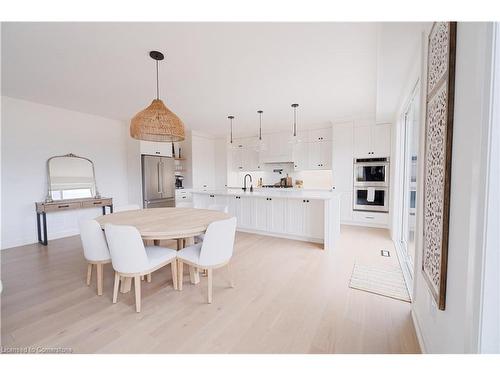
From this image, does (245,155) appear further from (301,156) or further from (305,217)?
(305,217)

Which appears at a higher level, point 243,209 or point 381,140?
point 381,140

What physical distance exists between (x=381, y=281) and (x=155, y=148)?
16.5 ft

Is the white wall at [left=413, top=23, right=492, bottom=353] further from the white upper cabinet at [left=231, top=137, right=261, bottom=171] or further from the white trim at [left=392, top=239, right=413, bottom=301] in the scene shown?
the white upper cabinet at [left=231, top=137, right=261, bottom=171]

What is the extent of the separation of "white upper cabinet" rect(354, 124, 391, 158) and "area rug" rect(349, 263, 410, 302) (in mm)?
2725

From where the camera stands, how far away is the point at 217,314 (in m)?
1.77

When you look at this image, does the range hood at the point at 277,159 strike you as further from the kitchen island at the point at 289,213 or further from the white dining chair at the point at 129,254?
the white dining chair at the point at 129,254

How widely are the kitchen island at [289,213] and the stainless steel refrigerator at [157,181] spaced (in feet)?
3.95

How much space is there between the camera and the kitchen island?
331 cm

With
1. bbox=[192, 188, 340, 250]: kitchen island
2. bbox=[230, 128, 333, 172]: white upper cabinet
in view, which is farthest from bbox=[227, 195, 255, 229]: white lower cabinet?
bbox=[230, 128, 333, 172]: white upper cabinet

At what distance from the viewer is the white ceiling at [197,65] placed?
74.0 inches

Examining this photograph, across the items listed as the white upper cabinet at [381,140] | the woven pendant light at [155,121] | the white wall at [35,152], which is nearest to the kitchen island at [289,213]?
the white upper cabinet at [381,140]

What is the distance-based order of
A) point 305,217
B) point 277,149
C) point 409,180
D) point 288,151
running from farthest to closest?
point 277,149, point 288,151, point 305,217, point 409,180

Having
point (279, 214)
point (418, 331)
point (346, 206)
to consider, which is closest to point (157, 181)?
point (279, 214)
